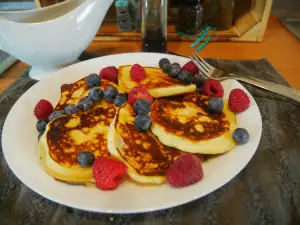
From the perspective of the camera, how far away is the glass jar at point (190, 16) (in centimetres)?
143

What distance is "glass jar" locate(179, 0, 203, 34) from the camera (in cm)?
143

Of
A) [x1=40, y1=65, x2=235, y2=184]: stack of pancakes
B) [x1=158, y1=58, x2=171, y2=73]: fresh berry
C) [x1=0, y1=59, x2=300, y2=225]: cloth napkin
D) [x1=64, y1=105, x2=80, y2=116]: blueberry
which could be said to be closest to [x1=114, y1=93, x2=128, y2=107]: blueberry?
[x1=40, y1=65, x2=235, y2=184]: stack of pancakes

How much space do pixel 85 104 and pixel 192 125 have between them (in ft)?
1.06

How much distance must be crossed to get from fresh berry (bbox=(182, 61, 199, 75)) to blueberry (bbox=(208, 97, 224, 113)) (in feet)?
0.72

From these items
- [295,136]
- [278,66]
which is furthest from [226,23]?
[295,136]

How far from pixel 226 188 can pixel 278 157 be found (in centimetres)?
20

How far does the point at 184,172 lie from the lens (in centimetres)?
63

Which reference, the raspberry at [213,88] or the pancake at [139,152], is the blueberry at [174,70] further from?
the pancake at [139,152]

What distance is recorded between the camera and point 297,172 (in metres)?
0.78

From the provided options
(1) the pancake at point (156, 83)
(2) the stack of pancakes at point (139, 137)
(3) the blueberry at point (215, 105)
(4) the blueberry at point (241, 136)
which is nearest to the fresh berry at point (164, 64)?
(1) the pancake at point (156, 83)

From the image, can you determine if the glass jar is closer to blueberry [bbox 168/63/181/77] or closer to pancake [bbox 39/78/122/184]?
blueberry [bbox 168/63/181/77]

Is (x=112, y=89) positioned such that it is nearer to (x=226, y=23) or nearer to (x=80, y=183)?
(x=80, y=183)

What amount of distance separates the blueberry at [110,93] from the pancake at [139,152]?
119 mm

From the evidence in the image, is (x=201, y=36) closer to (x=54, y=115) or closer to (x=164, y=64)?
(x=164, y=64)
